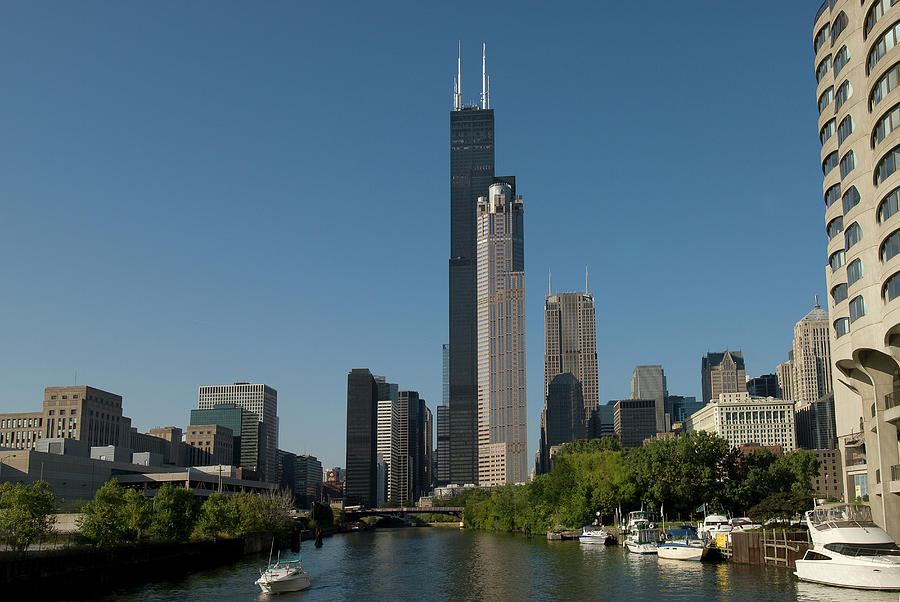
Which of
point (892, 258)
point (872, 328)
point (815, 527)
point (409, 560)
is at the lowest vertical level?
point (409, 560)

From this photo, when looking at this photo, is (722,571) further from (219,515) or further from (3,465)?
(3,465)

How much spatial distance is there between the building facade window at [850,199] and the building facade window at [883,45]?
462 inches

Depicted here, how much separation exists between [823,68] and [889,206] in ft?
99.3

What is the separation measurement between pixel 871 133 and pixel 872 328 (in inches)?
752

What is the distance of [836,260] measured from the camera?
9881 cm

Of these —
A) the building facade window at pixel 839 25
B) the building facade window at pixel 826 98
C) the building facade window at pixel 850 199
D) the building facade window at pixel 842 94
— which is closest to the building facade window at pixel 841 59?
the building facade window at pixel 842 94

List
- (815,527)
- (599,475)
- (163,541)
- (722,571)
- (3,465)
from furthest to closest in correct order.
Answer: (599,475) → (3,465) → (163,541) → (722,571) → (815,527)

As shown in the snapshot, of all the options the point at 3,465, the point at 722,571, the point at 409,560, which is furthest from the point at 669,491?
the point at 3,465

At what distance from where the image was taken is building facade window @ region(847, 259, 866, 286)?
3317 inches

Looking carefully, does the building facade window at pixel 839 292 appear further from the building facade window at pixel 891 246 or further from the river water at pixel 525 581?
the river water at pixel 525 581

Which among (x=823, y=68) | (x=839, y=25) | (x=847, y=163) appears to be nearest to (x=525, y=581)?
(x=847, y=163)

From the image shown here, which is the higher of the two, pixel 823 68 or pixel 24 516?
pixel 823 68

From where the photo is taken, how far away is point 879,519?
90562mm

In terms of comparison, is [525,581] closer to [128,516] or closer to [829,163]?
[128,516]
